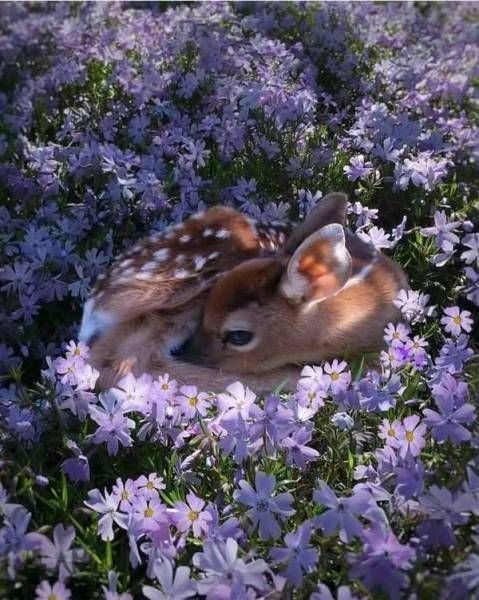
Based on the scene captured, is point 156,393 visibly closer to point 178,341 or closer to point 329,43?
point 178,341

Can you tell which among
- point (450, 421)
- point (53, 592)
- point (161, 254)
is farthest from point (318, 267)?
point (53, 592)

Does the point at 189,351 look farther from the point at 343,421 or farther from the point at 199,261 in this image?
the point at 343,421

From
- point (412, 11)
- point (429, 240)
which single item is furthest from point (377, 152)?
point (412, 11)

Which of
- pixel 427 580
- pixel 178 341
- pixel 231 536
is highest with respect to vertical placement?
pixel 427 580

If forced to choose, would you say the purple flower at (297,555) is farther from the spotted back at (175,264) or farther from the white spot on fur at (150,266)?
the white spot on fur at (150,266)

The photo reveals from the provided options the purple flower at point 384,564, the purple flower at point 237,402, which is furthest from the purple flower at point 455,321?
the purple flower at point 384,564

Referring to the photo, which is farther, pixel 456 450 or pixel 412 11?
pixel 412 11

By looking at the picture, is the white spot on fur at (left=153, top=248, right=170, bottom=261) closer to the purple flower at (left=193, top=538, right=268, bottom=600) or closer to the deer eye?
the deer eye
